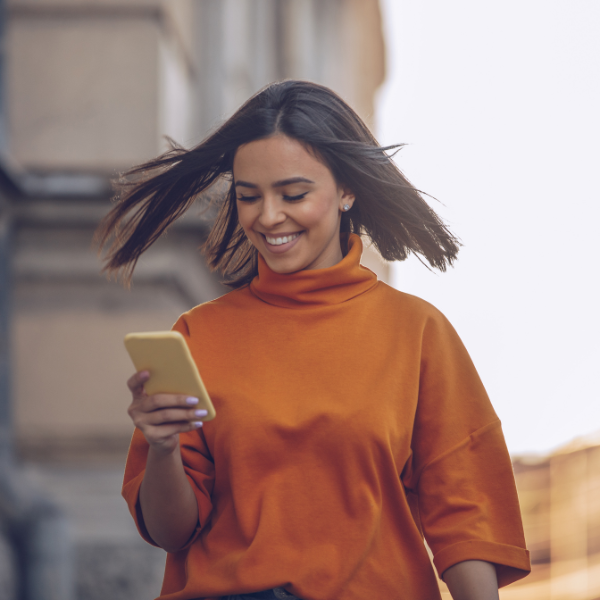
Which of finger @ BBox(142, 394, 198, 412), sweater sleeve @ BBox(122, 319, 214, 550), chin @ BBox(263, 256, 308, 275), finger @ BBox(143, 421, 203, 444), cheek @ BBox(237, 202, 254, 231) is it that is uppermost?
cheek @ BBox(237, 202, 254, 231)

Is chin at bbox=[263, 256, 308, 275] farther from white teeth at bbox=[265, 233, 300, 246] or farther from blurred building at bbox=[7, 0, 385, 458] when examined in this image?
blurred building at bbox=[7, 0, 385, 458]

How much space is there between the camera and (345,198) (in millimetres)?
1926

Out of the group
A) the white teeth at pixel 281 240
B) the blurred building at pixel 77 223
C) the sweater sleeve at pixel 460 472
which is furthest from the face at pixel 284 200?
the blurred building at pixel 77 223

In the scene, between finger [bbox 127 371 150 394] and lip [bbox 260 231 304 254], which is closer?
finger [bbox 127 371 150 394]

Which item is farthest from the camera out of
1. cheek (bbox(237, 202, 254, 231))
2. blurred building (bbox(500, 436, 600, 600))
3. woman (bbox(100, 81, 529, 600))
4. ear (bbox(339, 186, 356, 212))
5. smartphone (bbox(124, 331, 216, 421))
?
blurred building (bbox(500, 436, 600, 600))

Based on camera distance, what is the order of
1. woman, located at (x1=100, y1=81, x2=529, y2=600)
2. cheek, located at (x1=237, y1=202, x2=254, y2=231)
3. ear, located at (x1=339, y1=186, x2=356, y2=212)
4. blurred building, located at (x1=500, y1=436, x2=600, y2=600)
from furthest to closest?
blurred building, located at (x1=500, y1=436, x2=600, y2=600) < ear, located at (x1=339, y1=186, x2=356, y2=212) < cheek, located at (x1=237, y1=202, x2=254, y2=231) < woman, located at (x1=100, y1=81, x2=529, y2=600)

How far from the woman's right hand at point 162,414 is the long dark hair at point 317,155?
0.49 metres

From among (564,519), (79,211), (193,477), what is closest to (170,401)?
(193,477)

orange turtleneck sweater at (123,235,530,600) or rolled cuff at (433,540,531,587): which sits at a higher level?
orange turtleneck sweater at (123,235,530,600)

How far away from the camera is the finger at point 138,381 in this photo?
5.30ft

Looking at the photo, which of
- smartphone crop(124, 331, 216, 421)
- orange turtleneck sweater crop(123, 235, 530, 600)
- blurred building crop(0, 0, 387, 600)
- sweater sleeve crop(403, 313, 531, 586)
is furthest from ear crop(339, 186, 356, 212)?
blurred building crop(0, 0, 387, 600)

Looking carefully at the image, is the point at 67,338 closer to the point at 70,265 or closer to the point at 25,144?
the point at 70,265

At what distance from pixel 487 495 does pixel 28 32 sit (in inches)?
144

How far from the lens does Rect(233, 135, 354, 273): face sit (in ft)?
5.86
